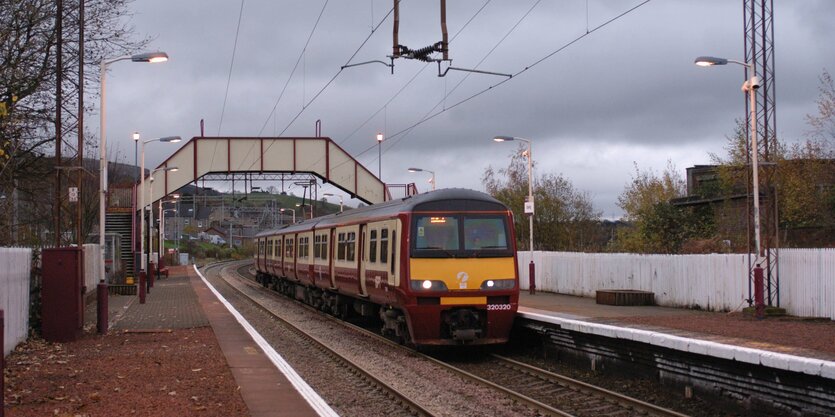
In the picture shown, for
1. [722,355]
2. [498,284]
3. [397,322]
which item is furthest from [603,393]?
[397,322]

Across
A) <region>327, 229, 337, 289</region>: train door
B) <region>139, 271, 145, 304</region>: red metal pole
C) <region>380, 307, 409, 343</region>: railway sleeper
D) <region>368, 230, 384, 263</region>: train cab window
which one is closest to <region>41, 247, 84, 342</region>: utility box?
<region>368, 230, 384, 263</region>: train cab window

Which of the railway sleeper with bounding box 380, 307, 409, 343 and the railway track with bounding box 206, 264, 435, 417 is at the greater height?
the railway sleeper with bounding box 380, 307, 409, 343

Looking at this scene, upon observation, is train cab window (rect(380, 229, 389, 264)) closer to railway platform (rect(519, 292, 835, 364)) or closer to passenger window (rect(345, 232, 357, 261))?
passenger window (rect(345, 232, 357, 261))

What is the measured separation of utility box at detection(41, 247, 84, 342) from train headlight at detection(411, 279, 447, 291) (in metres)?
7.28

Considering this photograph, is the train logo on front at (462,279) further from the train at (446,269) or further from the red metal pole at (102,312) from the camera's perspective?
the red metal pole at (102,312)

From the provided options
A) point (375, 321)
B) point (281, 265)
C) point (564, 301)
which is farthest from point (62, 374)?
point (281, 265)

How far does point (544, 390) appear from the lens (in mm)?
11570

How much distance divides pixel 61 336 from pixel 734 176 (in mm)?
31790

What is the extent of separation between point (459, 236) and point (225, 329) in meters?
7.40

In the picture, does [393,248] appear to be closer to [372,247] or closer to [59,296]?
[372,247]

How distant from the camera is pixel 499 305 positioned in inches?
577

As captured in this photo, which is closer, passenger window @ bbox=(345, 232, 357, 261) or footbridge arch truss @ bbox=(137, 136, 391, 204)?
passenger window @ bbox=(345, 232, 357, 261)

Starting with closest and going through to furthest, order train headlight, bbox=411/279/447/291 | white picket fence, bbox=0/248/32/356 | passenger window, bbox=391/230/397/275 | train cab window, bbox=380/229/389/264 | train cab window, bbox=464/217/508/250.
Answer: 1. white picket fence, bbox=0/248/32/356
2. train headlight, bbox=411/279/447/291
3. train cab window, bbox=464/217/508/250
4. passenger window, bbox=391/230/397/275
5. train cab window, bbox=380/229/389/264

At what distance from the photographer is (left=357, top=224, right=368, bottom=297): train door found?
57.8 feet
